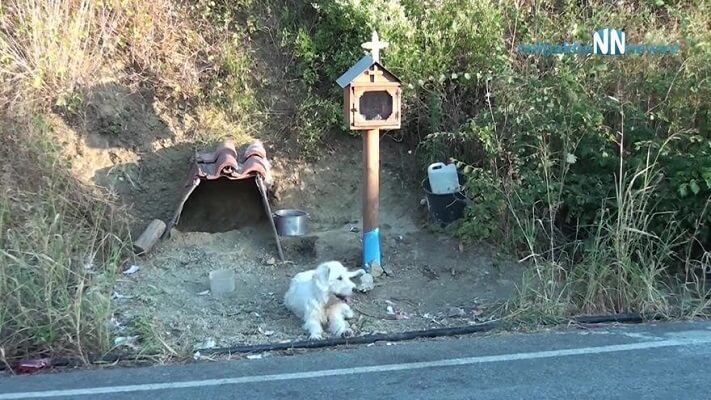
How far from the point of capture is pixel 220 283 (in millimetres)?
6457

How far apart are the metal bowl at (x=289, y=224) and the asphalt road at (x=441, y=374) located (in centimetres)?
257

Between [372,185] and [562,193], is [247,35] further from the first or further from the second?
[562,193]

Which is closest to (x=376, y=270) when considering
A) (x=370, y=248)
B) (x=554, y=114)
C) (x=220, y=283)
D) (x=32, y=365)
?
(x=370, y=248)

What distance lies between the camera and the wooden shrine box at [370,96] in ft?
21.6

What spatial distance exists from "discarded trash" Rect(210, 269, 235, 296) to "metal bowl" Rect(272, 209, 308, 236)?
1.18 m

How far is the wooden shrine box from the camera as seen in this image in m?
6.59

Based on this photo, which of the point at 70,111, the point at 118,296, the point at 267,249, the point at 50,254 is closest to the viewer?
the point at 50,254

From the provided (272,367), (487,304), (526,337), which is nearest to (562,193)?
(487,304)

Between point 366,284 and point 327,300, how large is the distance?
1.04 metres

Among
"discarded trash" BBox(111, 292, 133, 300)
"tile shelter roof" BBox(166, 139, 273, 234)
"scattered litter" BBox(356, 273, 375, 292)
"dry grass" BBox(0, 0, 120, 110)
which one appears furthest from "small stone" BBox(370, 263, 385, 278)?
"dry grass" BBox(0, 0, 120, 110)

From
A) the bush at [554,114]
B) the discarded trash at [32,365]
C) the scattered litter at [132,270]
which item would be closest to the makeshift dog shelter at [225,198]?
the scattered litter at [132,270]

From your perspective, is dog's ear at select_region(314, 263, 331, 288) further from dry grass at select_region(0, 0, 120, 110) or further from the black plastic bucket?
dry grass at select_region(0, 0, 120, 110)

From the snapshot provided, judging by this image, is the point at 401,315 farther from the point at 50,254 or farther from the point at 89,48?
the point at 89,48

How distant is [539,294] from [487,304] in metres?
0.60
